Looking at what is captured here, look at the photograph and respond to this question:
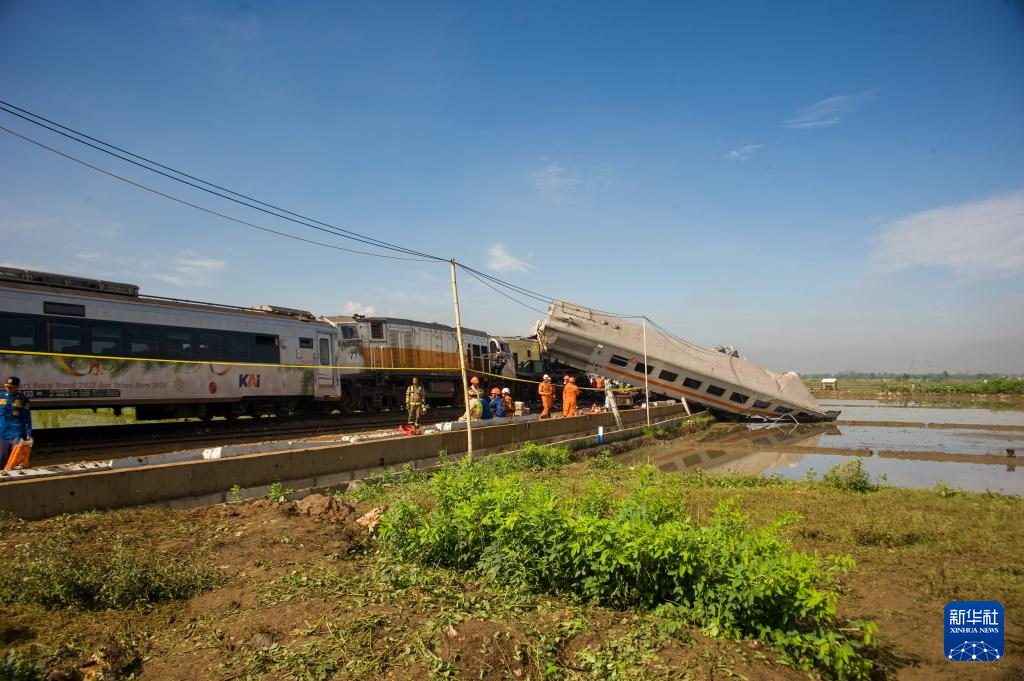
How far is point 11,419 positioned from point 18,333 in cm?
484

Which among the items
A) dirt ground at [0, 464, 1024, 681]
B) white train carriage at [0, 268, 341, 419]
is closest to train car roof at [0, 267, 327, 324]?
white train carriage at [0, 268, 341, 419]

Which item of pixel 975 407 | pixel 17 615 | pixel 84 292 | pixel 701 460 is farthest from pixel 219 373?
pixel 975 407

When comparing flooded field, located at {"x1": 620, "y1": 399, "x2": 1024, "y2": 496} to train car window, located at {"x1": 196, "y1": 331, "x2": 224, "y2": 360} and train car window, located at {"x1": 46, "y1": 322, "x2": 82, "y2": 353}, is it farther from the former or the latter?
train car window, located at {"x1": 46, "y1": 322, "x2": 82, "y2": 353}

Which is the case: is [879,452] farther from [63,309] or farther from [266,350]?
[63,309]

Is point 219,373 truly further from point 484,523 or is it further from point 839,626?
point 839,626

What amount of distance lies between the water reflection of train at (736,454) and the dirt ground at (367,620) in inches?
406

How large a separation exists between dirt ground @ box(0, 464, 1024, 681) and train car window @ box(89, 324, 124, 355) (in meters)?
7.96

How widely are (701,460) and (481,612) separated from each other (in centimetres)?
1625

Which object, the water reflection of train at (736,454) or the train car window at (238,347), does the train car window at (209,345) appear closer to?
the train car window at (238,347)

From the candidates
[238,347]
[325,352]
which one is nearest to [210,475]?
[238,347]

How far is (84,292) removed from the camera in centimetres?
1390

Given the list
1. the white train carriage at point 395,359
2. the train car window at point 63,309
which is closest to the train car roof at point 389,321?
the white train carriage at point 395,359

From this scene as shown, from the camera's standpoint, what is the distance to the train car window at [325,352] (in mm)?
20173

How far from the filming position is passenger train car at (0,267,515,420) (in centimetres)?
1258
